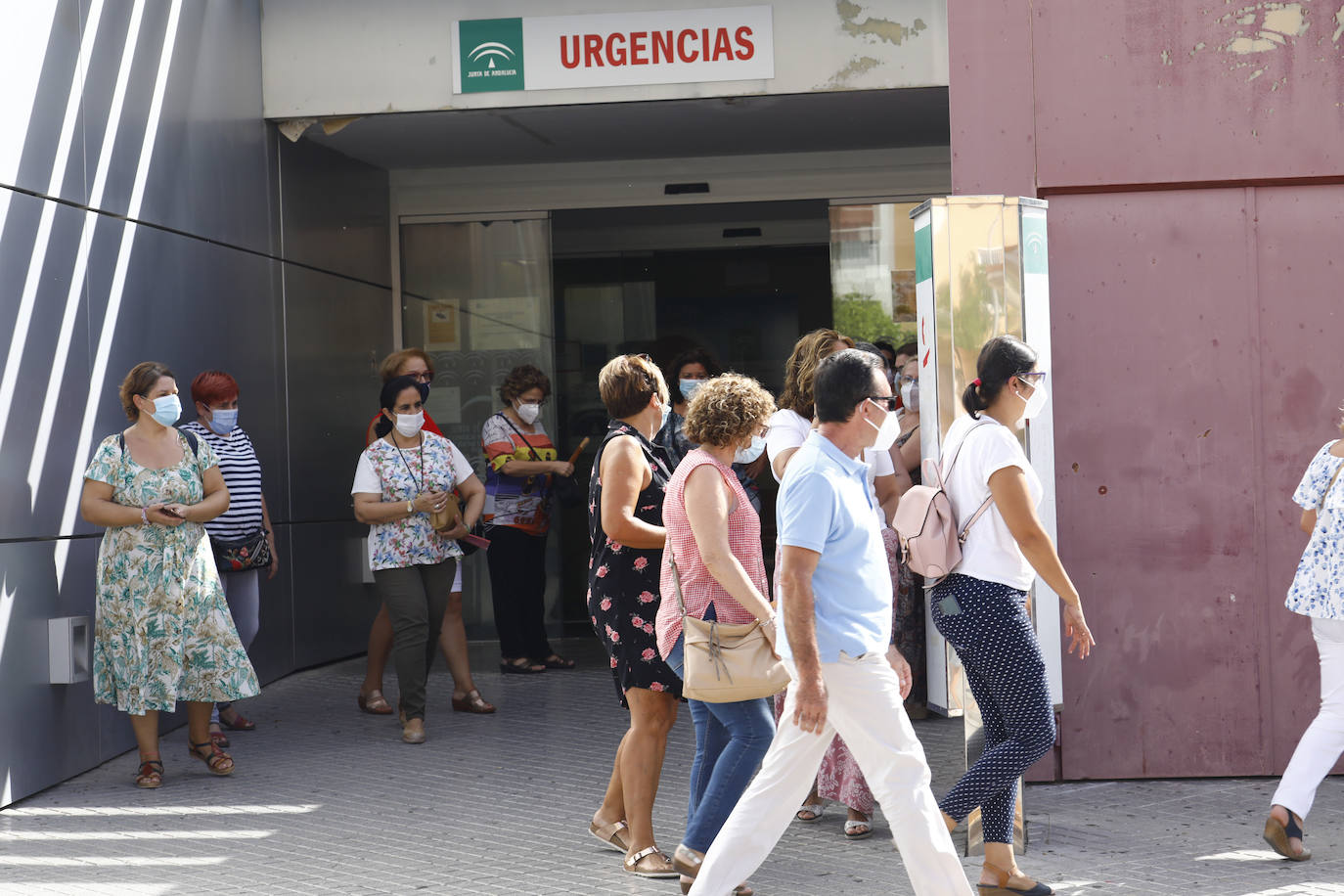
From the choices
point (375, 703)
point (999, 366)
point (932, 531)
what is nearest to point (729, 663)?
point (932, 531)

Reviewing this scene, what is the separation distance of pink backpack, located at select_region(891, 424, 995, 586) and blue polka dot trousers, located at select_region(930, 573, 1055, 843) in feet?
0.32

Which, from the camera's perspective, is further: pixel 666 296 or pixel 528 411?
pixel 666 296

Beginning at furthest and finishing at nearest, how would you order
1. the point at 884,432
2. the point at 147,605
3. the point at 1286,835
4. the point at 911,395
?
the point at 911,395
the point at 147,605
the point at 1286,835
the point at 884,432

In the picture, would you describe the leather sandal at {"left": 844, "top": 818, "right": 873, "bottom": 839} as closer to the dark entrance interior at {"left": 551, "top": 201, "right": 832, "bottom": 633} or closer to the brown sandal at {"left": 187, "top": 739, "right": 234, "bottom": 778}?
the brown sandal at {"left": 187, "top": 739, "right": 234, "bottom": 778}

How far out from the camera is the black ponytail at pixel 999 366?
4781 millimetres

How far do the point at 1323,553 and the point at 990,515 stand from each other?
4.56 ft

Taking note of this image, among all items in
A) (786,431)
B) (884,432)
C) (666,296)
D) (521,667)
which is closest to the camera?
(884,432)

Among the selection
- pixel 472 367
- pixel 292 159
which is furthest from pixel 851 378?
pixel 472 367

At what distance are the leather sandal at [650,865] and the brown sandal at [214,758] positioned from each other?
2588 millimetres

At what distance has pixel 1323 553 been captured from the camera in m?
5.19

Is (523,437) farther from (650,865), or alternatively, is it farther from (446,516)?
(650,865)

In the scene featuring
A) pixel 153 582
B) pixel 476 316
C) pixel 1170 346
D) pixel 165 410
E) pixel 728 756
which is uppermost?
pixel 476 316

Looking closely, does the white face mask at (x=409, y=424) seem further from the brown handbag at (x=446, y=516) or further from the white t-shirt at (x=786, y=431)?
the white t-shirt at (x=786, y=431)

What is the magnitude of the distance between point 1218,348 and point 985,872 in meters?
2.73
